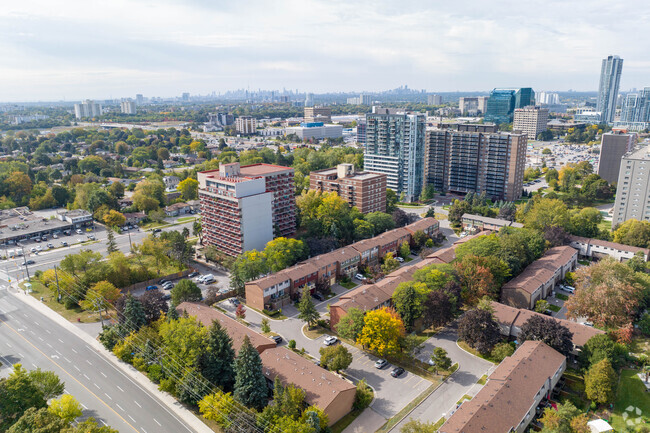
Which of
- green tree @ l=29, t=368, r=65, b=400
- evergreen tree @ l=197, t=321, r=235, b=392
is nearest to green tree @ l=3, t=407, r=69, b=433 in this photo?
green tree @ l=29, t=368, r=65, b=400

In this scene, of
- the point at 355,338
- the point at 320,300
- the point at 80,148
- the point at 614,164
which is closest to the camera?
the point at 355,338

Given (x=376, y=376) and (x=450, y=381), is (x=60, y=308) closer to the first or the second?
(x=376, y=376)

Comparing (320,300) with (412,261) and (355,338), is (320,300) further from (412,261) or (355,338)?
(412,261)

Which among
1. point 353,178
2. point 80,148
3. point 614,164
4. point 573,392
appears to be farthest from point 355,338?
point 80,148

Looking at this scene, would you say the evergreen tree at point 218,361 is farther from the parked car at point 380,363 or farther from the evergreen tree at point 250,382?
the parked car at point 380,363

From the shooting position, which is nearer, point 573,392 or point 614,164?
point 573,392

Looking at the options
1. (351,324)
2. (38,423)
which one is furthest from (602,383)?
(38,423)

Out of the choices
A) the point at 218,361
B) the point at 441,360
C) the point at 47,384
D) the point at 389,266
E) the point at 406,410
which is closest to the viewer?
the point at 47,384
